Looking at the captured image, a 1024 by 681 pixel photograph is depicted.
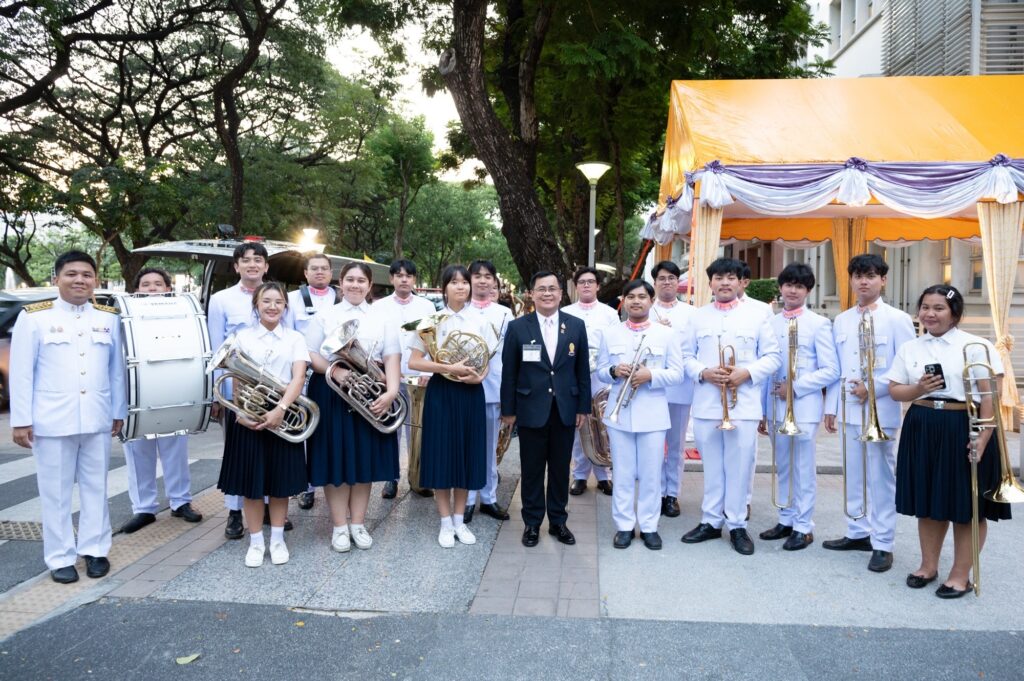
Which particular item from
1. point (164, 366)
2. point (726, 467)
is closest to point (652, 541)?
point (726, 467)

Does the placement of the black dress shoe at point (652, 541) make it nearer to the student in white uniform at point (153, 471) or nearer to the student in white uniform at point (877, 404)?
the student in white uniform at point (877, 404)

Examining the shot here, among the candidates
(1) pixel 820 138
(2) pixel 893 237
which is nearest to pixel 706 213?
(1) pixel 820 138

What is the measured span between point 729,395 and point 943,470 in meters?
1.42

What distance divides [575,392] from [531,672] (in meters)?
2.16

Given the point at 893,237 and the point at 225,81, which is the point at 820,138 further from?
the point at 225,81

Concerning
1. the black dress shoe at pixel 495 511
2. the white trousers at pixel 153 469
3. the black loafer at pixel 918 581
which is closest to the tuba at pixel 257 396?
the white trousers at pixel 153 469

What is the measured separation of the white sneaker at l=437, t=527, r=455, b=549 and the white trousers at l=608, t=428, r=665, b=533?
3.84 feet

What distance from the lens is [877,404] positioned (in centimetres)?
498

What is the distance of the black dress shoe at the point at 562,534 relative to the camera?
5.30 m

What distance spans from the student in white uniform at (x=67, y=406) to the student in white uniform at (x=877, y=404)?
192 inches

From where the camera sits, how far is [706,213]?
794 centimetres

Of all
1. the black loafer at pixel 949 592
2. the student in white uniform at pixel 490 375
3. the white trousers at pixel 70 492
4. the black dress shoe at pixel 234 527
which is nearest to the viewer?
the black loafer at pixel 949 592

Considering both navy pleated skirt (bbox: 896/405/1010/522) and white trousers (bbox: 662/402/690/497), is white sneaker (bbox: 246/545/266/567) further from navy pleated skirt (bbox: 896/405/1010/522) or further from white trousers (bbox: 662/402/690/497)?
navy pleated skirt (bbox: 896/405/1010/522)

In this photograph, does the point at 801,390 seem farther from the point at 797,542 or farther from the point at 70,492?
the point at 70,492
